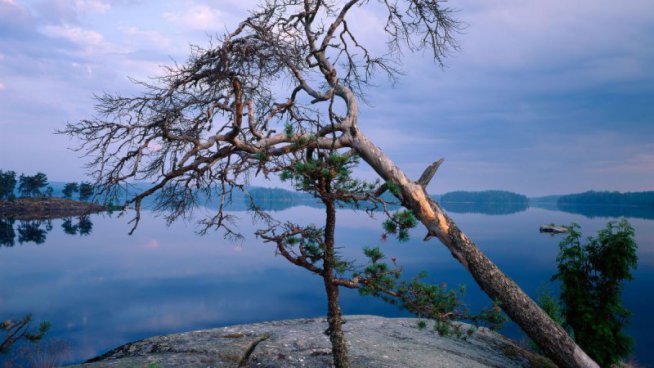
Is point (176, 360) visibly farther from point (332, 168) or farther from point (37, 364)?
point (37, 364)

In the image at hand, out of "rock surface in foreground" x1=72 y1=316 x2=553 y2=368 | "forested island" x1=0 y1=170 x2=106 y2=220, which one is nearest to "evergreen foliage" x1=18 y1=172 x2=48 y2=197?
"forested island" x1=0 y1=170 x2=106 y2=220

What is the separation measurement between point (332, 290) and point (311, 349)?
8.92 ft

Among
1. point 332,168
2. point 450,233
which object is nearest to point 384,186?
point 332,168

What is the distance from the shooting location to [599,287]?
975 centimetres

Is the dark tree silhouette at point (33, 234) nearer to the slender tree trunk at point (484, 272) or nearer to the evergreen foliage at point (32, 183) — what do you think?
the evergreen foliage at point (32, 183)

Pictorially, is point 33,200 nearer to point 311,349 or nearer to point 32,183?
point 32,183

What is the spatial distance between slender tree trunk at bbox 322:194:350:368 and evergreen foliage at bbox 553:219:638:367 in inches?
263

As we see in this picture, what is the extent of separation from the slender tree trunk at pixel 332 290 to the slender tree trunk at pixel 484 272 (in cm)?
267

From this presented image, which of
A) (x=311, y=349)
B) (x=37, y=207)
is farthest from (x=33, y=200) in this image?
(x=311, y=349)

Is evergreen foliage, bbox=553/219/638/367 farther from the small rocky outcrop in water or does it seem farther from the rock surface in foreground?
the small rocky outcrop in water

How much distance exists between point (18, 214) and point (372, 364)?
92.0 meters

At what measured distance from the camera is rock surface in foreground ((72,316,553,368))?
728 cm

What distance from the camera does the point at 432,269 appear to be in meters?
32.0

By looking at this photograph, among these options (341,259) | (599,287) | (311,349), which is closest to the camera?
(341,259)
